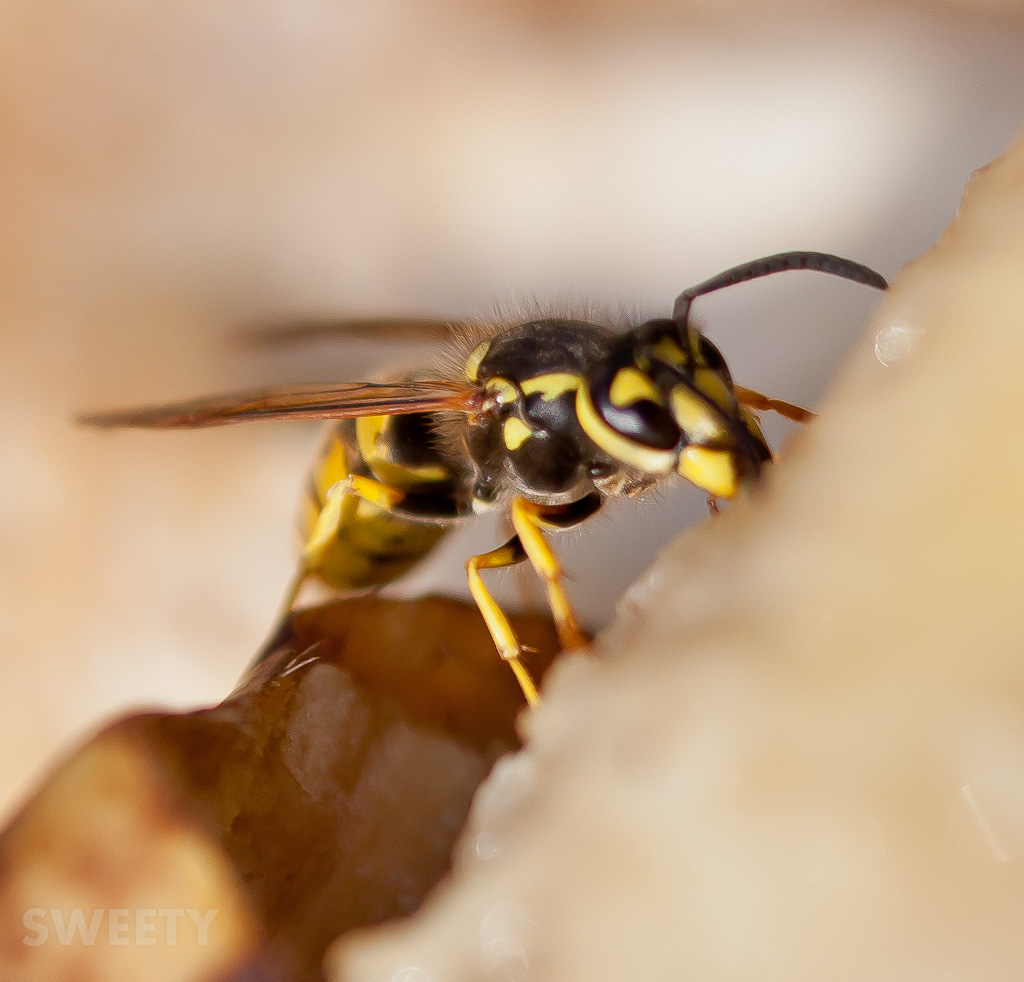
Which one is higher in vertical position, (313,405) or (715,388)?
(715,388)

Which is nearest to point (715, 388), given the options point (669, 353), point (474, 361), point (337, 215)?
point (669, 353)

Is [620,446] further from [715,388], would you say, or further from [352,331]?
[352,331]

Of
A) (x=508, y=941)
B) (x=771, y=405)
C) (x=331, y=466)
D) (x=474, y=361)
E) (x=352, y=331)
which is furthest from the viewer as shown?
(x=352, y=331)

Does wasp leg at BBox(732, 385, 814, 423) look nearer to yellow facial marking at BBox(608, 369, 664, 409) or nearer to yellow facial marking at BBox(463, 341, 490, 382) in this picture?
yellow facial marking at BBox(608, 369, 664, 409)

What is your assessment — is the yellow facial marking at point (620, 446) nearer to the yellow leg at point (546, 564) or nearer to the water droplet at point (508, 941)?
the yellow leg at point (546, 564)

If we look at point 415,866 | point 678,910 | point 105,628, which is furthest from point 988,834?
point 105,628

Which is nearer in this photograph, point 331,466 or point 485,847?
point 485,847
